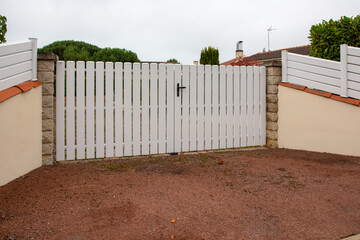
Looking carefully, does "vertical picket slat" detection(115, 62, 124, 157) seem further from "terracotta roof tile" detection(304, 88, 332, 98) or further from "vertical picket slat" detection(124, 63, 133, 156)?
"terracotta roof tile" detection(304, 88, 332, 98)

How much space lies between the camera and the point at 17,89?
3.78 meters

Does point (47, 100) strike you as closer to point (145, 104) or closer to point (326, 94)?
point (145, 104)

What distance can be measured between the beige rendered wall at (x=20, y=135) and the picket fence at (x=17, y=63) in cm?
23

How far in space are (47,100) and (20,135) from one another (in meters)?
0.86

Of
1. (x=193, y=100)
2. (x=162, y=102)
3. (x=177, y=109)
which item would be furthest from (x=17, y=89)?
(x=193, y=100)

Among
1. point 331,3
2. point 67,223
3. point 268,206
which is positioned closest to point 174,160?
point 268,206

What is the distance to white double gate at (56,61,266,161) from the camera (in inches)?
188

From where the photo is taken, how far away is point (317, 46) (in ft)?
20.1

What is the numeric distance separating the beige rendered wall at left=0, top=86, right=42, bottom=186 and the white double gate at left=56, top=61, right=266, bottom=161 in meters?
0.43

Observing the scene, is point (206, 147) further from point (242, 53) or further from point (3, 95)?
point (242, 53)

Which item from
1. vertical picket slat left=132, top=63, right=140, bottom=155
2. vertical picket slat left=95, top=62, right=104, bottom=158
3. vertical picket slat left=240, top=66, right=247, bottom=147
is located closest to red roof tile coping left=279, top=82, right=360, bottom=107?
vertical picket slat left=240, top=66, right=247, bottom=147

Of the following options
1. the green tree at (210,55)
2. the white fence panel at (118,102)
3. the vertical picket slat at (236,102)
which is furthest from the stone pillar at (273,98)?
the green tree at (210,55)

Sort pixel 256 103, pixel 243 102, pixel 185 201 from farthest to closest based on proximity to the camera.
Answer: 1. pixel 256 103
2. pixel 243 102
3. pixel 185 201

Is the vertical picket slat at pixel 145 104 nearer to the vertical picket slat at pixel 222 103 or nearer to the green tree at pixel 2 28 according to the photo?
the vertical picket slat at pixel 222 103
